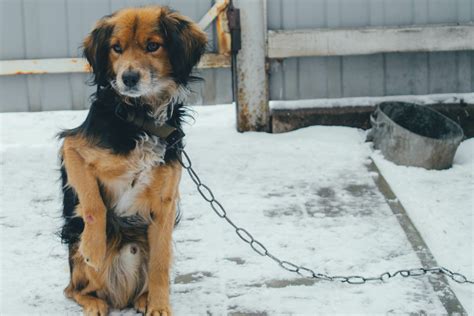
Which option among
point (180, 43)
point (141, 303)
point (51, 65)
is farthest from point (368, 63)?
point (141, 303)

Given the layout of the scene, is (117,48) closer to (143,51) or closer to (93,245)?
(143,51)

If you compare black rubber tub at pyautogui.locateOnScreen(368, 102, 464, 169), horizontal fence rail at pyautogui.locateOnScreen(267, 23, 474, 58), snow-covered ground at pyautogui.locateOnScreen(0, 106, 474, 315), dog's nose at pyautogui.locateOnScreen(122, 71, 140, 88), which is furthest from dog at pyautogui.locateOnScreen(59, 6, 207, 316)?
horizontal fence rail at pyautogui.locateOnScreen(267, 23, 474, 58)

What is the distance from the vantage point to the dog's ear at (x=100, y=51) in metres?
3.88

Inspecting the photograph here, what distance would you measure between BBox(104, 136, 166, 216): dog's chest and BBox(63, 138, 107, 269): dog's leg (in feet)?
0.31

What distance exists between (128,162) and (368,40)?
11.3ft

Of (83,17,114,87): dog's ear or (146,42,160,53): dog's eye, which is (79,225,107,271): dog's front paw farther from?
(146,42,160,53): dog's eye

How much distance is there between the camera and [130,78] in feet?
12.1

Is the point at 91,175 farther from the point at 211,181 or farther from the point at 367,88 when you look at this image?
the point at 367,88

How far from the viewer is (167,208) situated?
393 cm

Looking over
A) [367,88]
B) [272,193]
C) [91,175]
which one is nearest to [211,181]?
[272,193]

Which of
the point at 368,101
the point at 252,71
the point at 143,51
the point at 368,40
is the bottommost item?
the point at 368,101

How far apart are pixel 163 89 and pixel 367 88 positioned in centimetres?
339

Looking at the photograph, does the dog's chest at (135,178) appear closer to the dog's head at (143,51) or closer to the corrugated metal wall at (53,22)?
the dog's head at (143,51)

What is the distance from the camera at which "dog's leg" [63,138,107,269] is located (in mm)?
3770
